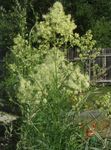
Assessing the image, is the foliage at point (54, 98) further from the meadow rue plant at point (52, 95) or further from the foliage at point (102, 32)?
the foliage at point (102, 32)

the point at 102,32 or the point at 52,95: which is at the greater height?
the point at 102,32

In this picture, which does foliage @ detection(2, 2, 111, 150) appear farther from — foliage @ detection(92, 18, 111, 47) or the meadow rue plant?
foliage @ detection(92, 18, 111, 47)

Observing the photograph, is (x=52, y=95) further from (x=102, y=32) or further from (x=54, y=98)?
(x=102, y=32)

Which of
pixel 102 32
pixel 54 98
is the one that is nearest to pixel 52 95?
pixel 54 98

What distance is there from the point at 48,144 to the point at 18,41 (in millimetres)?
2289

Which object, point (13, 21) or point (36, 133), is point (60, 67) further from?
point (13, 21)

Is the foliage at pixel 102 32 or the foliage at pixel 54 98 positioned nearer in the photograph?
the foliage at pixel 54 98

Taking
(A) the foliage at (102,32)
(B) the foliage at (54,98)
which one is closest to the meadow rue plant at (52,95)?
(B) the foliage at (54,98)

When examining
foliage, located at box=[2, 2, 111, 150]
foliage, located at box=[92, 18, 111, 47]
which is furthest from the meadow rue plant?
Result: foliage, located at box=[92, 18, 111, 47]

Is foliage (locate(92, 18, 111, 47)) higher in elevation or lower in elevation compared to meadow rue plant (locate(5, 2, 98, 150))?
higher

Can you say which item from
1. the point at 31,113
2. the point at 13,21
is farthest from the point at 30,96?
the point at 13,21

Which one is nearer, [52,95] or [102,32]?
[52,95]

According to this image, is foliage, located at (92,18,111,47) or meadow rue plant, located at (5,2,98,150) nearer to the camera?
meadow rue plant, located at (5,2,98,150)

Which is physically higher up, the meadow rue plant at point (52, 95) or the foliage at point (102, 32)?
the foliage at point (102, 32)
